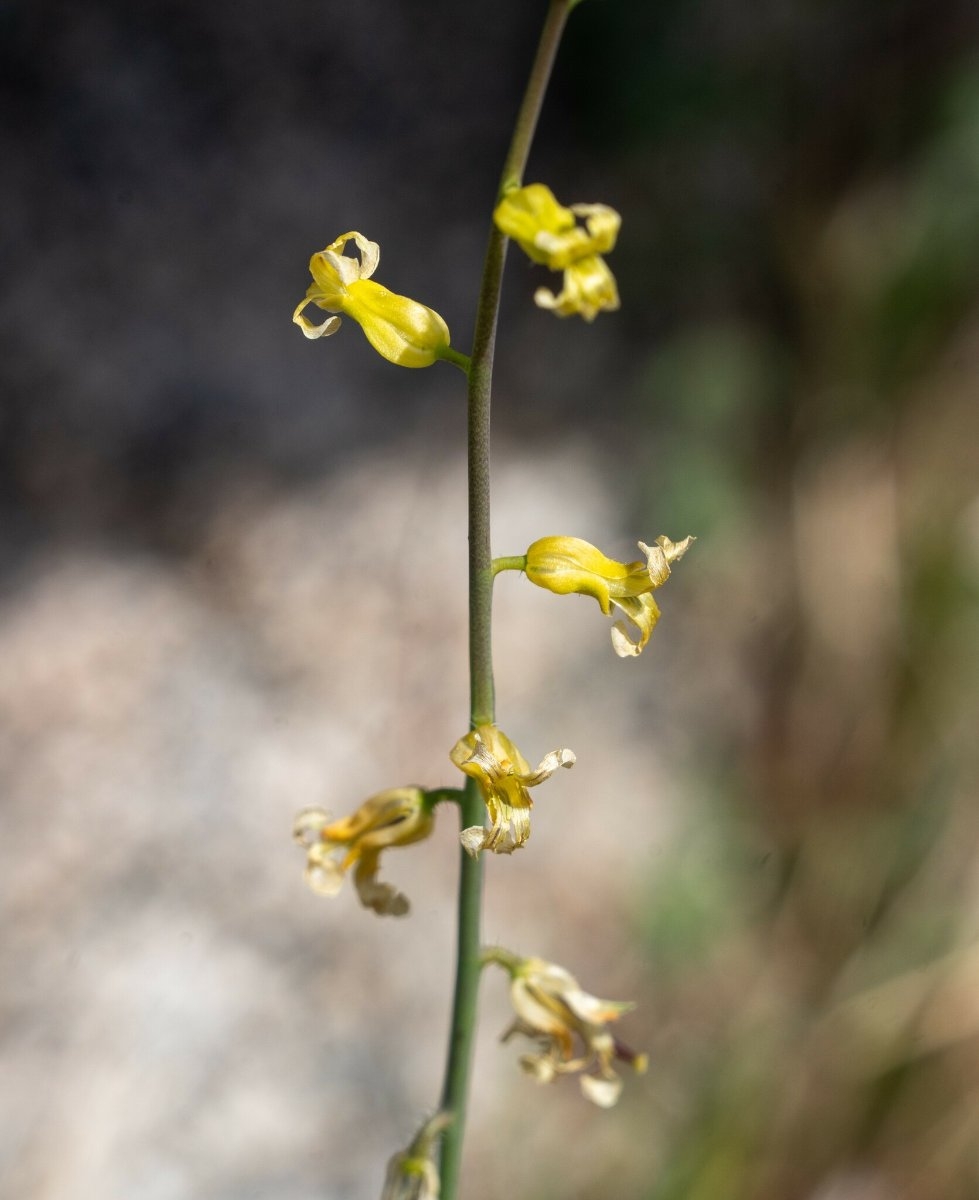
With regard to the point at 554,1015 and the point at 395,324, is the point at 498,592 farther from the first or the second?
the point at 395,324

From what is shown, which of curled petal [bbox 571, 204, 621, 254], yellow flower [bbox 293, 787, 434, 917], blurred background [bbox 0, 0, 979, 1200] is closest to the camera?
curled petal [bbox 571, 204, 621, 254]

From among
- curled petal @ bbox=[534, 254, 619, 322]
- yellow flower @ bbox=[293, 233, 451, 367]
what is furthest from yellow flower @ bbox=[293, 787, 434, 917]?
curled petal @ bbox=[534, 254, 619, 322]

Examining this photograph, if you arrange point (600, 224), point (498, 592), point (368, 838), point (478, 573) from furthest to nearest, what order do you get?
1. point (498, 592)
2. point (368, 838)
3. point (478, 573)
4. point (600, 224)

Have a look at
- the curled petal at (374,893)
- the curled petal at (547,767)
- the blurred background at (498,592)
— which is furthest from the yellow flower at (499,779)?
the blurred background at (498,592)

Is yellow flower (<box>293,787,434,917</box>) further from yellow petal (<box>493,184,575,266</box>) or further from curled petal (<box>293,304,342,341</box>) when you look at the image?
yellow petal (<box>493,184,575,266</box>)

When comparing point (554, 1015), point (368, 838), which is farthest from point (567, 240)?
→ point (554, 1015)

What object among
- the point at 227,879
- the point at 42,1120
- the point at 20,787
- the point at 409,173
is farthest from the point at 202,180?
the point at 42,1120
